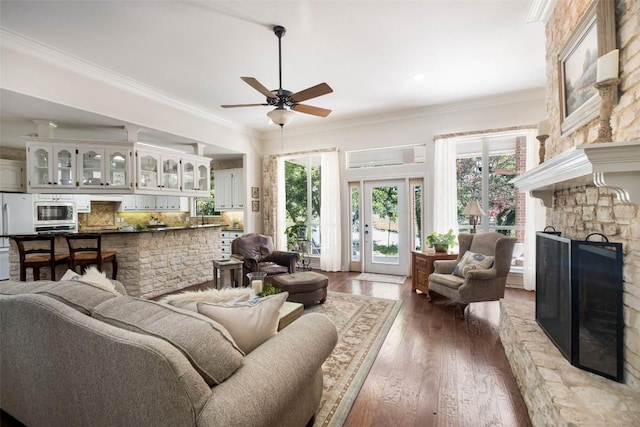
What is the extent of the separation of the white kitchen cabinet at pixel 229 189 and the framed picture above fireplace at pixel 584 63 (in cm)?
587

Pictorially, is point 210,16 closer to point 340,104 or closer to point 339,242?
point 340,104

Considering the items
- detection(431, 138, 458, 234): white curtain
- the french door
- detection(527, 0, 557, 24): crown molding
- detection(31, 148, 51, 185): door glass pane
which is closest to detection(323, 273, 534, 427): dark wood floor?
detection(431, 138, 458, 234): white curtain

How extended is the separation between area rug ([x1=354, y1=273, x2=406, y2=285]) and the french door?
16cm

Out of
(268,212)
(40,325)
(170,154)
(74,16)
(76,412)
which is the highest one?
(74,16)

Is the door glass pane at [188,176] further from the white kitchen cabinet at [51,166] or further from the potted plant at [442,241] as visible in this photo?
the potted plant at [442,241]

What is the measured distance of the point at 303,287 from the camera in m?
3.71

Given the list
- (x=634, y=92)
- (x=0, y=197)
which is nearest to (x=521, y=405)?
(x=634, y=92)

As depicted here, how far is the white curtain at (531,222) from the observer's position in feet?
14.6

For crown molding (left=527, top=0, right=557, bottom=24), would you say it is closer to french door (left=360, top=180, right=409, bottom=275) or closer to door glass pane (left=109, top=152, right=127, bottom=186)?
french door (left=360, top=180, right=409, bottom=275)

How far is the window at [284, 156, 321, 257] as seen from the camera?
6586 mm

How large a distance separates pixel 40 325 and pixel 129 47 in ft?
10.4

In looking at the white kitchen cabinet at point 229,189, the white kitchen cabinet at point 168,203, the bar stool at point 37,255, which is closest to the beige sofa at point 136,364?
the bar stool at point 37,255

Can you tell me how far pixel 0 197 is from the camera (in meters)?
5.08

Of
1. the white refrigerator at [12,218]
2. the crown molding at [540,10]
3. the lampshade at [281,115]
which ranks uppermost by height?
the crown molding at [540,10]
